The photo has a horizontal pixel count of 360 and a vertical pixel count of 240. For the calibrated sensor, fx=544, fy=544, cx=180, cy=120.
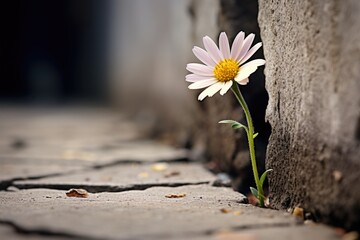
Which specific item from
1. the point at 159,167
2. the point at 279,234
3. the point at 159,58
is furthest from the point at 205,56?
the point at 159,58

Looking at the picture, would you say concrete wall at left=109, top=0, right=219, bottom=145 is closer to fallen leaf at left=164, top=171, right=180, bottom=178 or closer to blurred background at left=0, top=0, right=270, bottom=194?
blurred background at left=0, top=0, right=270, bottom=194

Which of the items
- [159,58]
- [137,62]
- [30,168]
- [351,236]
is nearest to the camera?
[351,236]

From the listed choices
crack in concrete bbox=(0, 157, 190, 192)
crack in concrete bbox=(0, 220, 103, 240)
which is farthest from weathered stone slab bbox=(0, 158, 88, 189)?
crack in concrete bbox=(0, 220, 103, 240)

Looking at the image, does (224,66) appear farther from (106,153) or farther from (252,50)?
(106,153)

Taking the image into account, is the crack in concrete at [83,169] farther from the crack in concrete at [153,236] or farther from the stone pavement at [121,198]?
the crack in concrete at [153,236]

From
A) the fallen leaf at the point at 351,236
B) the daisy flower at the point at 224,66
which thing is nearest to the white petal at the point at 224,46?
the daisy flower at the point at 224,66

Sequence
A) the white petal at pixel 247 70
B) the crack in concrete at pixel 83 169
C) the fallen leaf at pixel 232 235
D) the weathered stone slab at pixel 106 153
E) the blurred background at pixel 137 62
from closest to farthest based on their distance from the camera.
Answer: the fallen leaf at pixel 232 235 < the white petal at pixel 247 70 < the crack in concrete at pixel 83 169 < the blurred background at pixel 137 62 < the weathered stone slab at pixel 106 153
